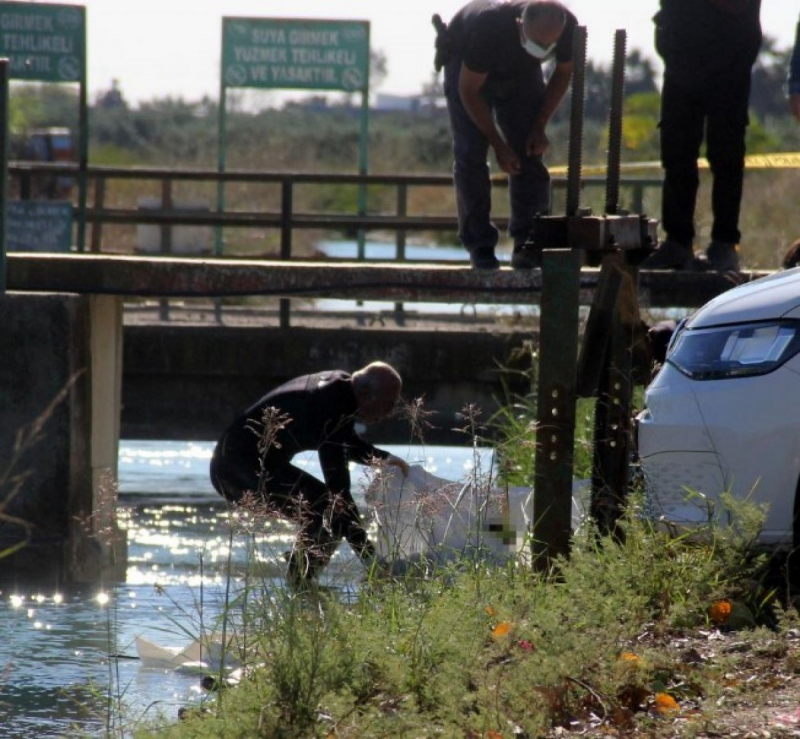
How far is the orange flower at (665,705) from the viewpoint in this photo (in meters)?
4.46

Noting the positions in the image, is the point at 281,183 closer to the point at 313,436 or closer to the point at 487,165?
the point at 487,165

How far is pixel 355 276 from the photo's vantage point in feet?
27.0

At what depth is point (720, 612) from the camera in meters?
5.25

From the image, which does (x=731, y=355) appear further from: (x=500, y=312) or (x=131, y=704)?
(x=500, y=312)

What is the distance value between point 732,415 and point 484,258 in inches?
122

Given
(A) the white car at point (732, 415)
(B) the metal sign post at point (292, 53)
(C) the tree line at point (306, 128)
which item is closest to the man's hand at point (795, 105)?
(A) the white car at point (732, 415)

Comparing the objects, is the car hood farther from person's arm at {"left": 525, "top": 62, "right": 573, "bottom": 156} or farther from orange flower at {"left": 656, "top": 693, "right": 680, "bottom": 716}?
person's arm at {"left": 525, "top": 62, "right": 573, "bottom": 156}

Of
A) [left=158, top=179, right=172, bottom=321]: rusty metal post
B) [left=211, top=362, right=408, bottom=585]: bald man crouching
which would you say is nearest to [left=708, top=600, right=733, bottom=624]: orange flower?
[left=211, top=362, right=408, bottom=585]: bald man crouching

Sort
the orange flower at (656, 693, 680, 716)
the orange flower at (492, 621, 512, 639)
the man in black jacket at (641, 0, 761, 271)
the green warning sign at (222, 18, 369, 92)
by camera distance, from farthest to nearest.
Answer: the green warning sign at (222, 18, 369, 92) < the man in black jacket at (641, 0, 761, 271) < the orange flower at (492, 621, 512, 639) < the orange flower at (656, 693, 680, 716)

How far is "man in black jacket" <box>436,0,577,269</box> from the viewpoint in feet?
26.1

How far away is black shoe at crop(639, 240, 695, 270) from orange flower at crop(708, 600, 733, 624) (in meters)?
3.59

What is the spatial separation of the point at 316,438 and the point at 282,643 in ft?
9.81

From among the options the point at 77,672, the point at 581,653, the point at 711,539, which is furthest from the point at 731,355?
the point at 77,672

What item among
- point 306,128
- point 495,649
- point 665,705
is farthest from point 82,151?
point 306,128
